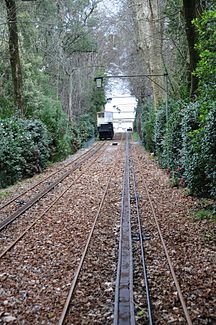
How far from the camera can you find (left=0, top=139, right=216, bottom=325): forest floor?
17.2 feet

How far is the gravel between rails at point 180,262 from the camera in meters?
5.21

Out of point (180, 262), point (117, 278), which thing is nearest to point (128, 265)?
point (117, 278)

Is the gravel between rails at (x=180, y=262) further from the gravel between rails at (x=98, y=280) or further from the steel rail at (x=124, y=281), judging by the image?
the gravel between rails at (x=98, y=280)

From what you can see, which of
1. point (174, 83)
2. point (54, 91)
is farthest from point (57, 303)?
point (54, 91)

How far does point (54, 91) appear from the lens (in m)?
33.8

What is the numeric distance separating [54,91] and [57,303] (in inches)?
1160

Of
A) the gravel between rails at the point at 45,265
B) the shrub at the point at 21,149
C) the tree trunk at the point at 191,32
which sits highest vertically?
the tree trunk at the point at 191,32

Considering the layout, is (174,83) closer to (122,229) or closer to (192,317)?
(122,229)

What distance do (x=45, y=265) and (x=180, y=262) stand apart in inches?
87.1

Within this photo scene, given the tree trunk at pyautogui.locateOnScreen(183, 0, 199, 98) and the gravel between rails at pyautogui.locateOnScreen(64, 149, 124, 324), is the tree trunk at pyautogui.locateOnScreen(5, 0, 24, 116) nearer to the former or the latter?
the tree trunk at pyautogui.locateOnScreen(183, 0, 199, 98)

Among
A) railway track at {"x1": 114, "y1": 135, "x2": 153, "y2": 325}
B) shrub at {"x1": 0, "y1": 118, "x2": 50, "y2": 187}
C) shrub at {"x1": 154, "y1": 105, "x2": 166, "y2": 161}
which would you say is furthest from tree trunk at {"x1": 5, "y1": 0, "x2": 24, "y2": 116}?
railway track at {"x1": 114, "y1": 135, "x2": 153, "y2": 325}

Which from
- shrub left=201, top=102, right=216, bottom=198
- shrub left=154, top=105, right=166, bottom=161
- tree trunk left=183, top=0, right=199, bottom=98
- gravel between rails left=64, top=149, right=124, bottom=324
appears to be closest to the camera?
gravel between rails left=64, top=149, right=124, bottom=324

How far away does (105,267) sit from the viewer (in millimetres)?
6895

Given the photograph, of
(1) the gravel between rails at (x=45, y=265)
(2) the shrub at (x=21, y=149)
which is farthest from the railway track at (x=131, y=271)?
(2) the shrub at (x=21, y=149)
